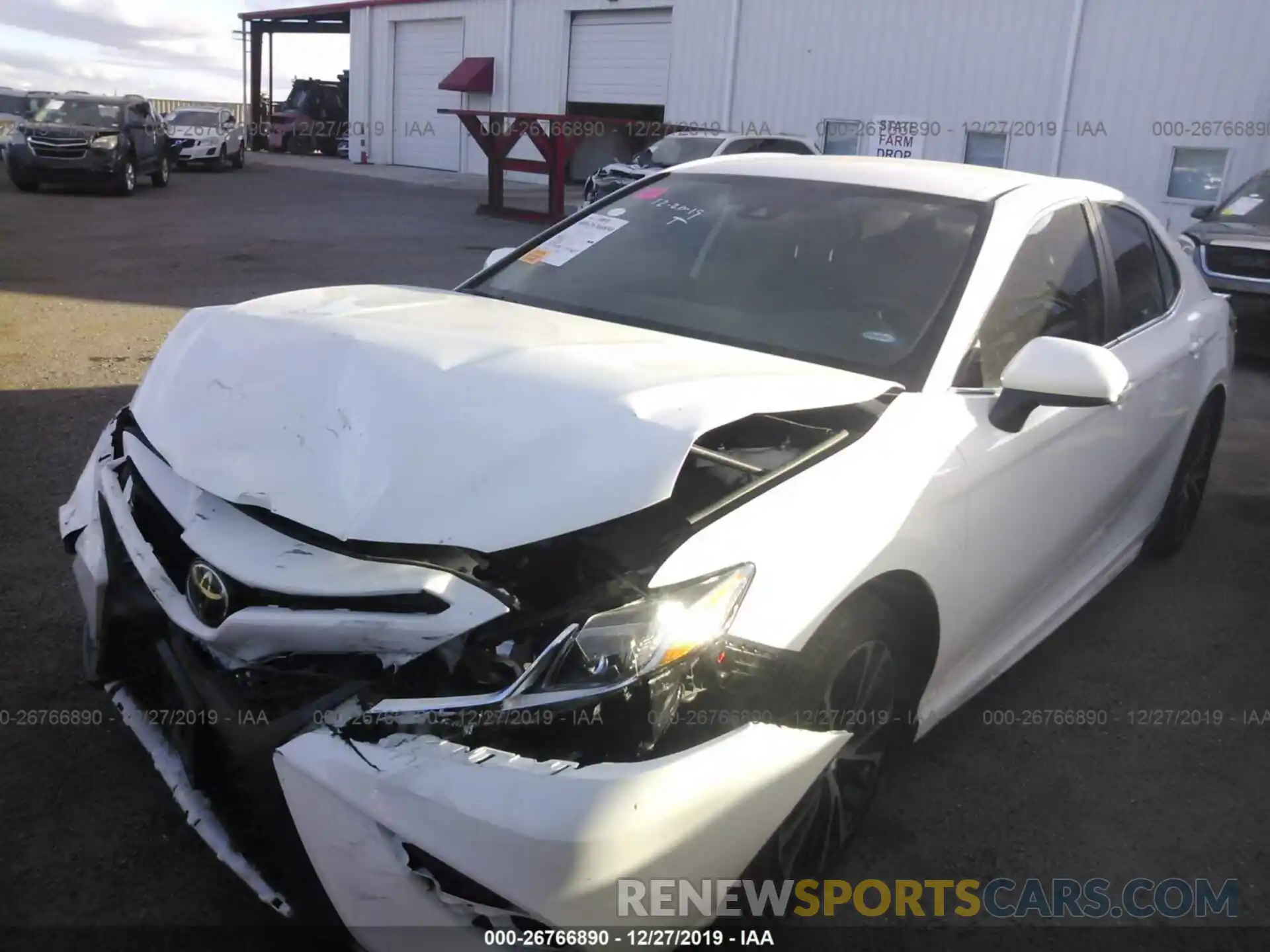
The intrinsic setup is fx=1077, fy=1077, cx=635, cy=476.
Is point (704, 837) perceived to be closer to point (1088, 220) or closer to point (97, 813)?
point (97, 813)

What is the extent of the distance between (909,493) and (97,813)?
2.00 m

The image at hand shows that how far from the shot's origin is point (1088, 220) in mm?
3484

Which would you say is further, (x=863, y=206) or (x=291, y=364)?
(x=863, y=206)

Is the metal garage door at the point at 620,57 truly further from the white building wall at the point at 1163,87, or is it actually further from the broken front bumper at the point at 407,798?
the broken front bumper at the point at 407,798

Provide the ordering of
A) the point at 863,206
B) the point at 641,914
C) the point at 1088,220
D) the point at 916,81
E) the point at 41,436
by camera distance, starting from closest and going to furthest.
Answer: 1. the point at 641,914
2. the point at 863,206
3. the point at 1088,220
4. the point at 41,436
5. the point at 916,81

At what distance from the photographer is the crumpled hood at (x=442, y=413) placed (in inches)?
75.8

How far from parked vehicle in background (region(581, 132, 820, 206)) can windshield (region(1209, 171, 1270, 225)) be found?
662cm

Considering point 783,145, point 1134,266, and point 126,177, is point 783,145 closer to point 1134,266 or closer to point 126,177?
point 126,177

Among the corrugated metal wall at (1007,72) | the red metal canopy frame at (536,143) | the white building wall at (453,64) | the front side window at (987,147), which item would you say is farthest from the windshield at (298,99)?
the front side window at (987,147)

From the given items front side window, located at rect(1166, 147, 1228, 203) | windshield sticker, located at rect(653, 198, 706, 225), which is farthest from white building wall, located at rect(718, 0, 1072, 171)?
windshield sticker, located at rect(653, 198, 706, 225)

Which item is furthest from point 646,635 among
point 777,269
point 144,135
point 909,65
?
point 144,135

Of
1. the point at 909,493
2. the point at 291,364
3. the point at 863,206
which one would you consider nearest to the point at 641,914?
the point at 909,493

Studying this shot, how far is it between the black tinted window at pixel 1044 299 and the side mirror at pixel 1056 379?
127 millimetres

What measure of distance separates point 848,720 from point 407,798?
3.27 feet
